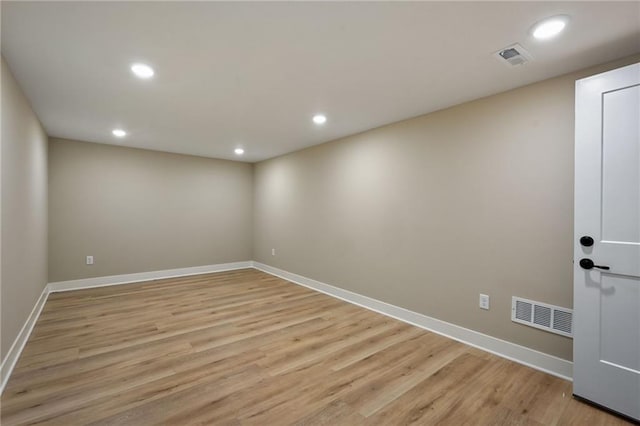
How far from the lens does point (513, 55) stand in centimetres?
195

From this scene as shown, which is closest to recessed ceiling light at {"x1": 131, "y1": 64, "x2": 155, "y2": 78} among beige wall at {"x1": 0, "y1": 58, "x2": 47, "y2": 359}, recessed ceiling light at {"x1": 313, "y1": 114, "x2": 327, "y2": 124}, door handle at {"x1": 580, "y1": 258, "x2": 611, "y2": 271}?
beige wall at {"x1": 0, "y1": 58, "x2": 47, "y2": 359}

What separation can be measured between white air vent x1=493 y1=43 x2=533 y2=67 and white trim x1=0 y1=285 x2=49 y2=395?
405 centimetres

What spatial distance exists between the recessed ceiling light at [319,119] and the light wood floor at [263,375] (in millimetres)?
2337

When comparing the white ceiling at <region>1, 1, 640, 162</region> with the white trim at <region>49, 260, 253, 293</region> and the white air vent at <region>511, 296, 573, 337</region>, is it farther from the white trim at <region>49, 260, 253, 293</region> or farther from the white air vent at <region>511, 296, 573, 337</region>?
the white trim at <region>49, 260, 253, 293</region>

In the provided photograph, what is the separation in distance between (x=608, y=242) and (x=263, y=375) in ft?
8.36

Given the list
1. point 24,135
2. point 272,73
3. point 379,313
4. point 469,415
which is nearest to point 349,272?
point 379,313

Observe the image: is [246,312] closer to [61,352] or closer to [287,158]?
[61,352]

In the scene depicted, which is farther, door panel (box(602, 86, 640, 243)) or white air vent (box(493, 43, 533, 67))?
white air vent (box(493, 43, 533, 67))

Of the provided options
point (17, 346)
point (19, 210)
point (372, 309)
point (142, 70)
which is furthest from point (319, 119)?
point (17, 346)

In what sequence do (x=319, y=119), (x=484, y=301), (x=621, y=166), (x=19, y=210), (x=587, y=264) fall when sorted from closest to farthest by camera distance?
(x=621, y=166) < (x=587, y=264) < (x=19, y=210) < (x=484, y=301) < (x=319, y=119)

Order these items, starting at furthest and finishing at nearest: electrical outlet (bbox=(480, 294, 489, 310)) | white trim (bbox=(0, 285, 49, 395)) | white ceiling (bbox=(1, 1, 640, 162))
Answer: electrical outlet (bbox=(480, 294, 489, 310))
white trim (bbox=(0, 285, 49, 395))
white ceiling (bbox=(1, 1, 640, 162))

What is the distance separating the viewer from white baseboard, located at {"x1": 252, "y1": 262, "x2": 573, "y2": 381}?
2.21m

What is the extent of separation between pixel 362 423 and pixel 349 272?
235 cm

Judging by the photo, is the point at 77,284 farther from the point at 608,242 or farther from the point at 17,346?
the point at 608,242
